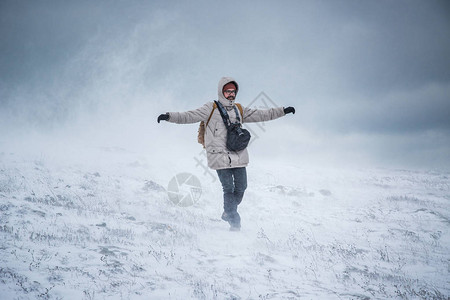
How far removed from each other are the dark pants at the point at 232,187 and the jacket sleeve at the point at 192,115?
1.16m

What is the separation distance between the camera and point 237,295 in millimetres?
2611

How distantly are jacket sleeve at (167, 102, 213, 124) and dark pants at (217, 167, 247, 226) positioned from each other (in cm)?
116

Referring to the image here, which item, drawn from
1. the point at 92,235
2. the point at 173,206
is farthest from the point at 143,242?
the point at 173,206

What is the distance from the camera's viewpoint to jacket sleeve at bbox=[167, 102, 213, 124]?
4.69m

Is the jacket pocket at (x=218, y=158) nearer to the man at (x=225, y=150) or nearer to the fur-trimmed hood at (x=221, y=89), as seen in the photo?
the man at (x=225, y=150)

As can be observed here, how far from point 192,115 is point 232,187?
1660 mm

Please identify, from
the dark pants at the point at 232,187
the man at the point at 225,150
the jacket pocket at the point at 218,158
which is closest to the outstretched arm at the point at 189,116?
the man at the point at 225,150

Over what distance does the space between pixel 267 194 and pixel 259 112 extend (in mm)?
7281

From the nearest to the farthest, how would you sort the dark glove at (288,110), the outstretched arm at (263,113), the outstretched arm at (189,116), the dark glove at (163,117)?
the dark glove at (163,117)
the outstretched arm at (189,116)
the dark glove at (288,110)
the outstretched arm at (263,113)

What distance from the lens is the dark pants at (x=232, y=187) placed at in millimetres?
5090

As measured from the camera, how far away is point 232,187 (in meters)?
5.13

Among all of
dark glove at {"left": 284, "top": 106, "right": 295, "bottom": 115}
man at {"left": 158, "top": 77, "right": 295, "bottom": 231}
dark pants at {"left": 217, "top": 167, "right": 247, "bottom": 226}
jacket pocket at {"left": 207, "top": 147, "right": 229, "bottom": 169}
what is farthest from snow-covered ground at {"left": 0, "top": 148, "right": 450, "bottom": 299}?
dark glove at {"left": 284, "top": 106, "right": 295, "bottom": 115}

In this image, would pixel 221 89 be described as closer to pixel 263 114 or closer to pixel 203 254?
pixel 263 114

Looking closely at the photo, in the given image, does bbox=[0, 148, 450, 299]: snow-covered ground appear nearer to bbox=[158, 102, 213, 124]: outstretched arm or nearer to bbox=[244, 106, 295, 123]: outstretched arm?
bbox=[158, 102, 213, 124]: outstretched arm
